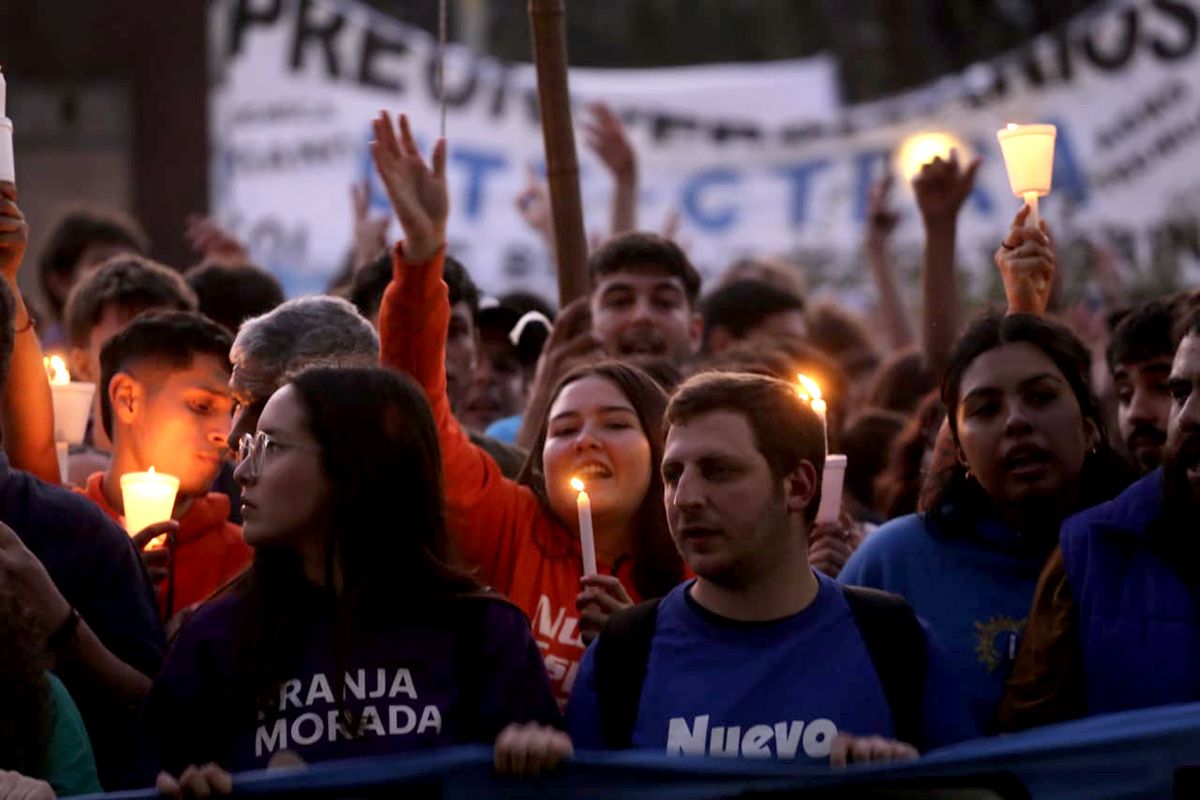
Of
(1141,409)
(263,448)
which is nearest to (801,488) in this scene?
(263,448)

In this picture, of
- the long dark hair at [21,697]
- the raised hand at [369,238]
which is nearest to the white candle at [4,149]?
the long dark hair at [21,697]

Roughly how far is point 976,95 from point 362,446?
6956 mm

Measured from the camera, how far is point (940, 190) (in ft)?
18.9

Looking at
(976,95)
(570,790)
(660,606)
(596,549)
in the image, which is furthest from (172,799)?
(976,95)

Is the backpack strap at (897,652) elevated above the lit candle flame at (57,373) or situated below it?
below

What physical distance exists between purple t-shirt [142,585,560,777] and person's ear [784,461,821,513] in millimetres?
549

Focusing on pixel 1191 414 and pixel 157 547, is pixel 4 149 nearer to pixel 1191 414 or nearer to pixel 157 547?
pixel 157 547

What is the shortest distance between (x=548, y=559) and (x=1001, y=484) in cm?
92

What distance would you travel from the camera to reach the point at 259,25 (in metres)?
9.64

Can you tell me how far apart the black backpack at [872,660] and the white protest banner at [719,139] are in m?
6.14

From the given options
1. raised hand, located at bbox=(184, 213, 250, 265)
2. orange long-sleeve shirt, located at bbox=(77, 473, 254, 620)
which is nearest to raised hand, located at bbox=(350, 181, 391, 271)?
raised hand, located at bbox=(184, 213, 250, 265)

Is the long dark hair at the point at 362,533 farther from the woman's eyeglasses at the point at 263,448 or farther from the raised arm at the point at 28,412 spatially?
the raised arm at the point at 28,412

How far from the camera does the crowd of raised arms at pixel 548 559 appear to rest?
342 cm

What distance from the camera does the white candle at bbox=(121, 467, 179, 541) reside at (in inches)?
164
